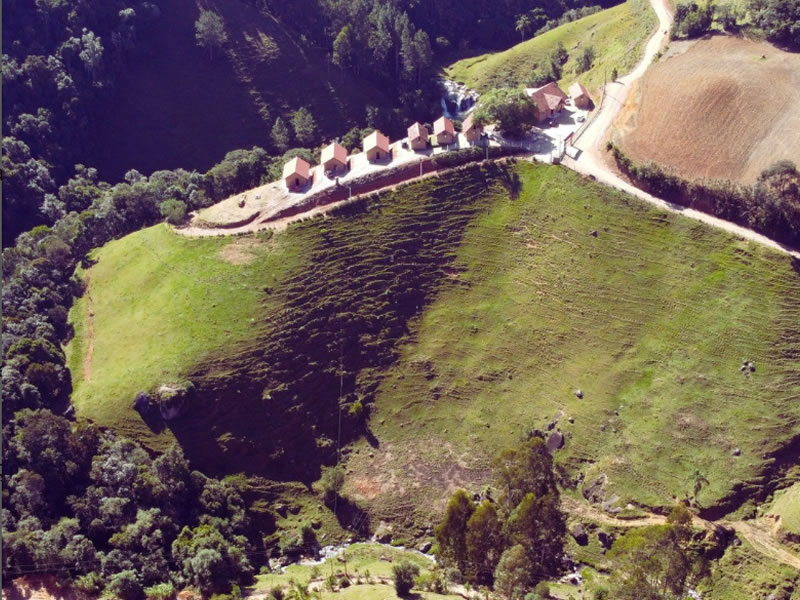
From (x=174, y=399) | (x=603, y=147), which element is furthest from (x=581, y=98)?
(x=174, y=399)

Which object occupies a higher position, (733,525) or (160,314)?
(160,314)

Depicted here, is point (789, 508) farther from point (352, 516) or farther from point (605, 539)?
point (352, 516)

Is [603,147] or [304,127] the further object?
[304,127]

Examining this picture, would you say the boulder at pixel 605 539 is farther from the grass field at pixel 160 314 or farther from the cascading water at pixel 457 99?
the cascading water at pixel 457 99

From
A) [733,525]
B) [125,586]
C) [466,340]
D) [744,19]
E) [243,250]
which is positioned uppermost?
[744,19]

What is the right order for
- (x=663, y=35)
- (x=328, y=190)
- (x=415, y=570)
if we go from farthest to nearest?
1. (x=663, y=35)
2. (x=328, y=190)
3. (x=415, y=570)

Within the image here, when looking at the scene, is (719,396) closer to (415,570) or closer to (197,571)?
(415,570)

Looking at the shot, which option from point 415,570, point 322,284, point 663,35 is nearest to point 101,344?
point 322,284

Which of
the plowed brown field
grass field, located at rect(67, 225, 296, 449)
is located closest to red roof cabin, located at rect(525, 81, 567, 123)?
the plowed brown field
